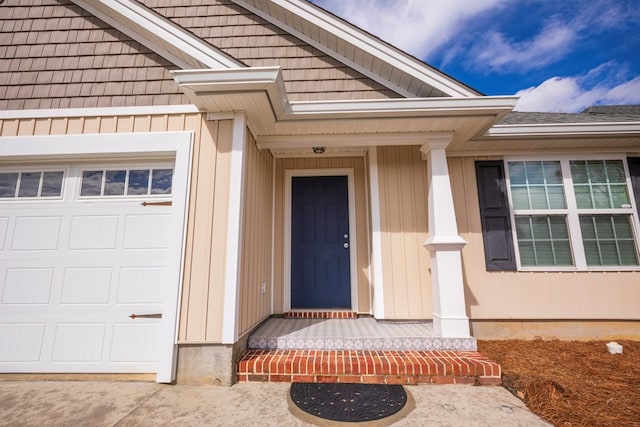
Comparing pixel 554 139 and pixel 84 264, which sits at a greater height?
pixel 554 139

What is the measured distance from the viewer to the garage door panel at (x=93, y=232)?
2.89 metres

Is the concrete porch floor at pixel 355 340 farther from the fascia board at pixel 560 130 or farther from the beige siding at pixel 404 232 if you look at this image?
the fascia board at pixel 560 130

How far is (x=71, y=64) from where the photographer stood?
3.27 meters

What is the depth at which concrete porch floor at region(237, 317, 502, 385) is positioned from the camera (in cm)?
247

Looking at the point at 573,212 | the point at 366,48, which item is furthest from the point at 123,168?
the point at 573,212

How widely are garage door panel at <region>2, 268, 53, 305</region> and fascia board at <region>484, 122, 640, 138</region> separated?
200 inches

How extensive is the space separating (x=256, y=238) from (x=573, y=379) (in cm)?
323

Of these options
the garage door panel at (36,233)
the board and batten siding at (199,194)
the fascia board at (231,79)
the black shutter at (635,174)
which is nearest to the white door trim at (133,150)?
the board and batten siding at (199,194)

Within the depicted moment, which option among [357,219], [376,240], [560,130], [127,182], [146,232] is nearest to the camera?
[146,232]

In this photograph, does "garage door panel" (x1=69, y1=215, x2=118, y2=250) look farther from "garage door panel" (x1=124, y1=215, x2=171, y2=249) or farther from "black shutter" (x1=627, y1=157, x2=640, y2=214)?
"black shutter" (x1=627, y1=157, x2=640, y2=214)

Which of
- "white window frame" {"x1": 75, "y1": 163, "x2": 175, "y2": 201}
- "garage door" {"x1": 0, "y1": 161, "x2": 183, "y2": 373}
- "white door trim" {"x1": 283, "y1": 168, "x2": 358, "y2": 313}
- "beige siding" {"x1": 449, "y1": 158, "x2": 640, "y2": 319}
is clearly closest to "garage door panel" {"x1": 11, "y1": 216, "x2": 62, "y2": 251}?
"garage door" {"x1": 0, "y1": 161, "x2": 183, "y2": 373}

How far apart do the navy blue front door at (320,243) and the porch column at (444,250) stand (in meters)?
1.30

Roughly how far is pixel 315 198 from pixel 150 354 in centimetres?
272

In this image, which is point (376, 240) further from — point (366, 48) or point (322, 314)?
point (366, 48)
